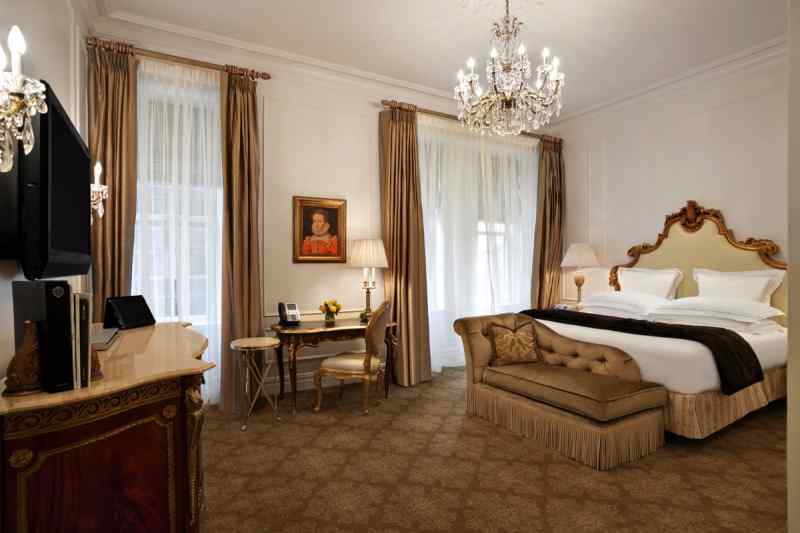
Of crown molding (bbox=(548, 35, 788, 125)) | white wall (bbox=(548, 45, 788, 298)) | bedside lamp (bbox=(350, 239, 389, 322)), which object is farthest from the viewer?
bedside lamp (bbox=(350, 239, 389, 322))

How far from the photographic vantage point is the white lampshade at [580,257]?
5.37 metres

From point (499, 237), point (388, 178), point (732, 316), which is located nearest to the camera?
point (732, 316)

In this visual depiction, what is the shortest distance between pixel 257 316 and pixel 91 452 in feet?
8.74

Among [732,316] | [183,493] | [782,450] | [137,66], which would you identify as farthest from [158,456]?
[732,316]

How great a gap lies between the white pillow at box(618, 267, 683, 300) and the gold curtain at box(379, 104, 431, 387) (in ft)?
7.50

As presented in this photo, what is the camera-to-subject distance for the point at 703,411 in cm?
295

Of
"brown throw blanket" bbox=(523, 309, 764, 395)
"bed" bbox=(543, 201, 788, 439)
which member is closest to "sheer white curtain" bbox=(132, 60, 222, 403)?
"bed" bbox=(543, 201, 788, 439)

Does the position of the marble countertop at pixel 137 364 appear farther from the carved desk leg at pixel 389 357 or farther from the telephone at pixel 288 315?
the carved desk leg at pixel 389 357

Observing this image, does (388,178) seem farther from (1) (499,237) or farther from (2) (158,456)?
(2) (158,456)

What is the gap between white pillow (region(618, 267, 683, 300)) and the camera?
4715 millimetres

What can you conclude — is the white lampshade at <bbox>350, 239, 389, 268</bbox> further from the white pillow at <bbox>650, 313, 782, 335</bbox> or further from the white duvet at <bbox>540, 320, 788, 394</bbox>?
the white pillow at <bbox>650, 313, 782, 335</bbox>

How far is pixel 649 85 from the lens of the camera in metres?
4.98

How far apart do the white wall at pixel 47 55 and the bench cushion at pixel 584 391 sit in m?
2.84

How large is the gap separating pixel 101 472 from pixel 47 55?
84.8 inches
